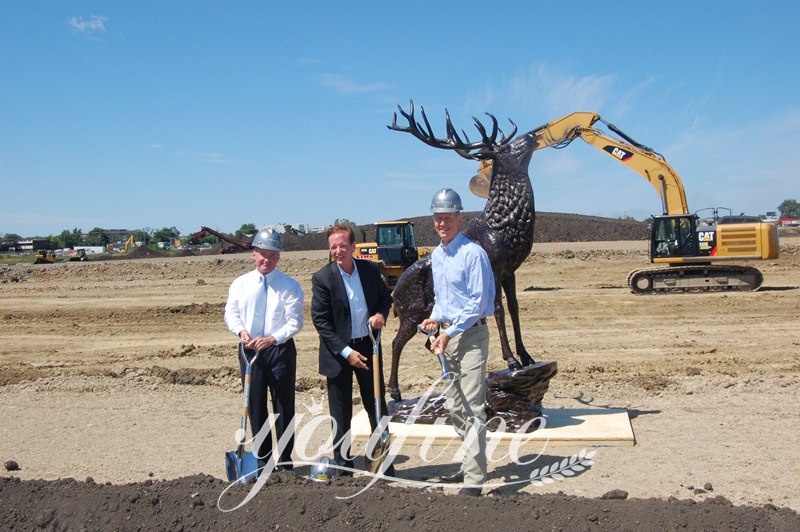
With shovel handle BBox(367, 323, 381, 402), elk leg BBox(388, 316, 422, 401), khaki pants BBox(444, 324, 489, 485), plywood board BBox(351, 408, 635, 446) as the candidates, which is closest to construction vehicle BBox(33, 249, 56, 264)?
elk leg BBox(388, 316, 422, 401)

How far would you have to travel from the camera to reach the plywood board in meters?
6.23

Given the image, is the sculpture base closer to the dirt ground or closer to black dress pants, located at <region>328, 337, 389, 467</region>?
the dirt ground

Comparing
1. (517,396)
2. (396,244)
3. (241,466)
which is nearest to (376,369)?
(241,466)

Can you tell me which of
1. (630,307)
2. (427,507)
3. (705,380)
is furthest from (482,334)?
(630,307)

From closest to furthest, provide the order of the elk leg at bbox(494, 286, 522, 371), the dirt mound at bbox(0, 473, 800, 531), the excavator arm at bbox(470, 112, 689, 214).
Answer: the dirt mound at bbox(0, 473, 800, 531) → the elk leg at bbox(494, 286, 522, 371) → the excavator arm at bbox(470, 112, 689, 214)

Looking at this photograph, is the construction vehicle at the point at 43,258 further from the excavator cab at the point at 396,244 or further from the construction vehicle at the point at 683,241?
the construction vehicle at the point at 683,241

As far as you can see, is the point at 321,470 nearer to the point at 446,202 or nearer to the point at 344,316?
the point at 344,316

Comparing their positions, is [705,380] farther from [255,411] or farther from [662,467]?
[255,411]

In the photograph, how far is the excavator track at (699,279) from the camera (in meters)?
18.8

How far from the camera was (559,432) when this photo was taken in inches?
252

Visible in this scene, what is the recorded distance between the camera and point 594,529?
152 inches

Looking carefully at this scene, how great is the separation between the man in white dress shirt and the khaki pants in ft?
4.03

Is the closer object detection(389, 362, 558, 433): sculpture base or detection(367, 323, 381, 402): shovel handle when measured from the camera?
detection(367, 323, 381, 402): shovel handle

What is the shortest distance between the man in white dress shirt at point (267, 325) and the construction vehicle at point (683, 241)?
1448 cm
